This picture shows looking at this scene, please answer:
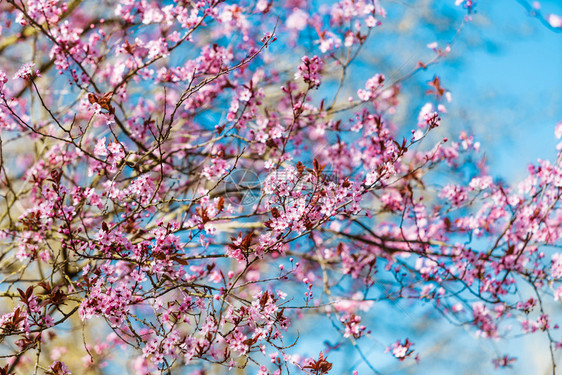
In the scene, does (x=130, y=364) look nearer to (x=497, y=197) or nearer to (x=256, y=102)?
(x=256, y=102)

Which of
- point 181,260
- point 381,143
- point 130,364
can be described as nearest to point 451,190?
point 381,143

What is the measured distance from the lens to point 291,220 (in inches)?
108

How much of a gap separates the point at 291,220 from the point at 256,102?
1.54 m

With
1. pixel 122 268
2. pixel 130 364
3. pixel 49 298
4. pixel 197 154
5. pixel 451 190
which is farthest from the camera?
pixel 130 364

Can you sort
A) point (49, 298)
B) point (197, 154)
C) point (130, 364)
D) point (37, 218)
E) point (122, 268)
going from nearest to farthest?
point (49, 298)
point (37, 218)
point (122, 268)
point (197, 154)
point (130, 364)

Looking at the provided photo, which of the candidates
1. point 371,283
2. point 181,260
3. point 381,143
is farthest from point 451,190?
point 181,260

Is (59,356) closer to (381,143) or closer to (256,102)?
(256,102)

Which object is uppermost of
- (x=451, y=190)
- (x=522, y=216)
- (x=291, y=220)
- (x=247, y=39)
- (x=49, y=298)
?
Answer: (x=247, y=39)

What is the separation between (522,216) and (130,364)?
14.9 ft

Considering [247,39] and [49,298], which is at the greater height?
[247,39]

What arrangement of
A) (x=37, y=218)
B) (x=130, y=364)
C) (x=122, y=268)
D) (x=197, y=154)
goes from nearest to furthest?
(x=37, y=218) → (x=122, y=268) → (x=197, y=154) → (x=130, y=364)

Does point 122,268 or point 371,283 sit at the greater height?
point 371,283

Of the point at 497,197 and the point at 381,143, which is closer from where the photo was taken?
the point at 381,143

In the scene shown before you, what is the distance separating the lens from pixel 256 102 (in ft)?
12.9
